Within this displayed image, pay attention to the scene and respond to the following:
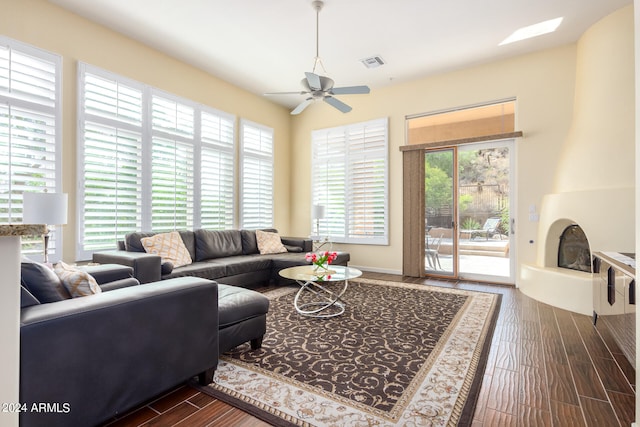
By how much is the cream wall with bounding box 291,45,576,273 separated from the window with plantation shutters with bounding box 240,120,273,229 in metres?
1.23

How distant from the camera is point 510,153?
4906mm

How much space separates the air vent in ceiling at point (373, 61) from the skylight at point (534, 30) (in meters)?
1.62

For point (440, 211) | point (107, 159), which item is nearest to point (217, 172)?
point (107, 159)

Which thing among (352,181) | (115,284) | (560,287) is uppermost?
(352,181)

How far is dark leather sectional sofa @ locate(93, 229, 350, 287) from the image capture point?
3.48m

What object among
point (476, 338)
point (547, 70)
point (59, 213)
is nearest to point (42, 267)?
point (59, 213)

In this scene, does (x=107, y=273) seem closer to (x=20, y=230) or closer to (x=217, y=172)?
(x=20, y=230)

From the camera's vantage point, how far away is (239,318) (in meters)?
2.32

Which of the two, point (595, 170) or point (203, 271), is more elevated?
point (595, 170)

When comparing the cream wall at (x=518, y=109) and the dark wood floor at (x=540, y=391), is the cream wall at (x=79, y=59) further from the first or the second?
the dark wood floor at (x=540, y=391)

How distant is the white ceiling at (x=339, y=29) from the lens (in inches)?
138

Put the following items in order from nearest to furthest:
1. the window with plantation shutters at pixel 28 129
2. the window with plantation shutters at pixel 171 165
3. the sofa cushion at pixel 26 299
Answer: the sofa cushion at pixel 26 299 < the window with plantation shutters at pixel 28 129 < the window with plantation shutters at pixel 171 165

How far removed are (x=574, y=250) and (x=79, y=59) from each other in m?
6.41

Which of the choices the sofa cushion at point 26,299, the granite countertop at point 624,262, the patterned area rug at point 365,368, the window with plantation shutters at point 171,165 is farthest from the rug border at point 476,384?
the window with plantation shutters at point 171,165
